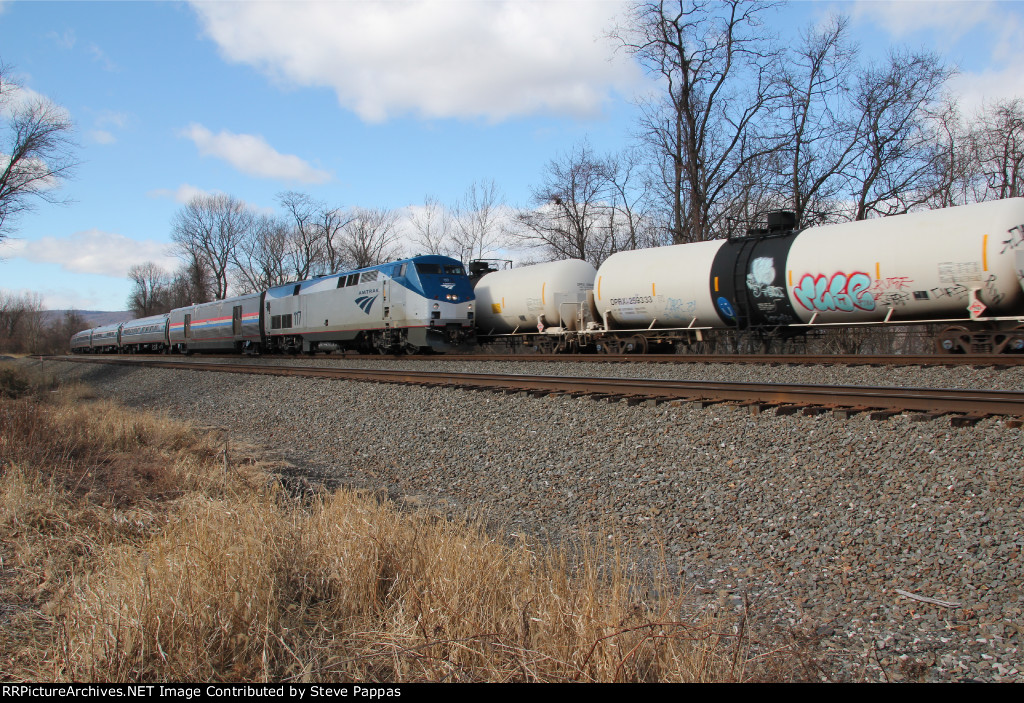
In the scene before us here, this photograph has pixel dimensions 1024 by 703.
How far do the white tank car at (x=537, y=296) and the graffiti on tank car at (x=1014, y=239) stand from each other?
11396mm

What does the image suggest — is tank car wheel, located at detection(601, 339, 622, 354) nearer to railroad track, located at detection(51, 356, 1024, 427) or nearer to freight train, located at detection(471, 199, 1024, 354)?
freight train, located at detection(471, 199, 1024, 354)

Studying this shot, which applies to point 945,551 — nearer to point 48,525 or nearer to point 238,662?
point 238,662

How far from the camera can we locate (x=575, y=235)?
37469 mm

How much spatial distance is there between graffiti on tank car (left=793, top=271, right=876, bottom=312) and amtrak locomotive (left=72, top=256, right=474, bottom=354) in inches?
437

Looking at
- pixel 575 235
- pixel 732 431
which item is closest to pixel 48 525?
pixel 732 431

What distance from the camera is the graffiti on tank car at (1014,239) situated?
446 inches

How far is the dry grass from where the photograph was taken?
107 inches

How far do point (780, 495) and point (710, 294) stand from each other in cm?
1155

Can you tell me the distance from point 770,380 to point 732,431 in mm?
4232

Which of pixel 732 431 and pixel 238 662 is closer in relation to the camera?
pixel 238 662

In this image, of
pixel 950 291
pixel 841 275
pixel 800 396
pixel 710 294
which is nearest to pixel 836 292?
pixel 841 275

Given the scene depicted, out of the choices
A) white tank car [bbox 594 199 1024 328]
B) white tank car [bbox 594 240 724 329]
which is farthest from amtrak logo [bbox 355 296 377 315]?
white tank car [bbox 594 199 1024 328]

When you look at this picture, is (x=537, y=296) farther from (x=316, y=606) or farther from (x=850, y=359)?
(x=316, y=606)

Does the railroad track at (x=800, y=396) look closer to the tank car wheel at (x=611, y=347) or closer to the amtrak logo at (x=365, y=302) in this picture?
the tank car wheel at (x=611, y=347)
